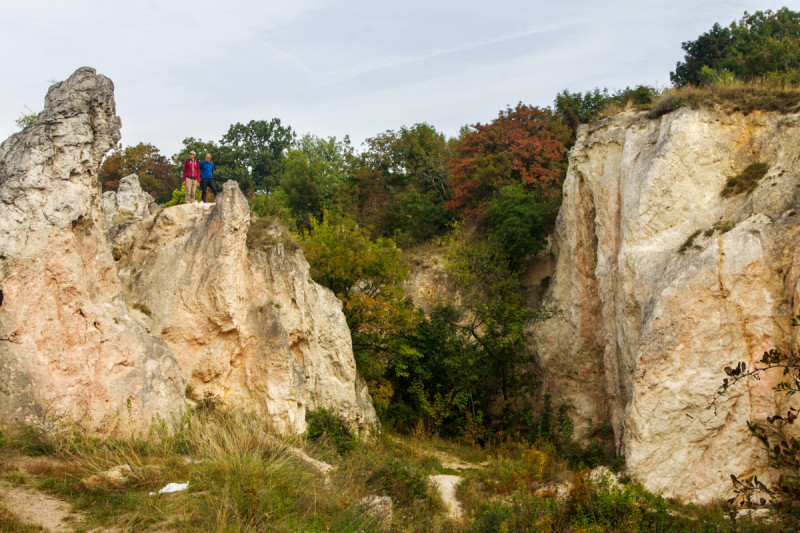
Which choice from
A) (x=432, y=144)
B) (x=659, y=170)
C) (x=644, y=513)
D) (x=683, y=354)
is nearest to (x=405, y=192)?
(x=432, y=144)

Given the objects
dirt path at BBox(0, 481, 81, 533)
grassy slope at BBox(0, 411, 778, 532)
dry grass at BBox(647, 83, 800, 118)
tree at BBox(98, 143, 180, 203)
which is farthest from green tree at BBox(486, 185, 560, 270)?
tree at BBox(98, 143, 180, 203)

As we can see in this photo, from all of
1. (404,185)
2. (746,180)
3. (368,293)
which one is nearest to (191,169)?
(368,293)

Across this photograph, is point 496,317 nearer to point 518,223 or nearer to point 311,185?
point 518,223

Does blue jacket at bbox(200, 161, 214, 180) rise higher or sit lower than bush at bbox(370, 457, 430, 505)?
higher

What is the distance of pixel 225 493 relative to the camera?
8820 millimetres

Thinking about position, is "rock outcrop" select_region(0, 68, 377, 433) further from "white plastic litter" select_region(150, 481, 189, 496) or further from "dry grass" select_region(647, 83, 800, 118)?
"dry grass" select_region(647, 83, 800, 118)

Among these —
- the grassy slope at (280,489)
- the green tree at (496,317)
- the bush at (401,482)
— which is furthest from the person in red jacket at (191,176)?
the green tree at (496,317)

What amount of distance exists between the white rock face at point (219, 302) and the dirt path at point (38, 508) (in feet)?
15.4

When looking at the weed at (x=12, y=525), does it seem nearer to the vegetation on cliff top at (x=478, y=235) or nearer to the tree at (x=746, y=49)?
the vegetation on cliff top at (x=478, y=235)

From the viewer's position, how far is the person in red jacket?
1486 cm

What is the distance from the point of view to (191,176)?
14.9m

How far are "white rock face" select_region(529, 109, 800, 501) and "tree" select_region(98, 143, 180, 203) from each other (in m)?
22.8

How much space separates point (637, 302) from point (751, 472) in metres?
4.00

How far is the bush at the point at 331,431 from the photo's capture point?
47.4 feet
